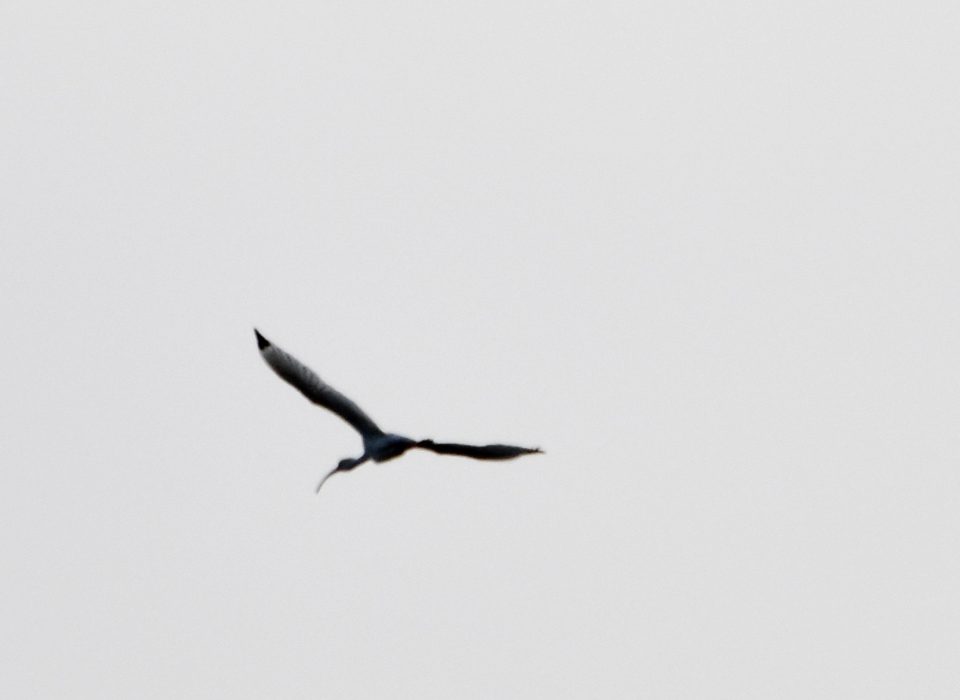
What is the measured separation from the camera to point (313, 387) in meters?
35.1

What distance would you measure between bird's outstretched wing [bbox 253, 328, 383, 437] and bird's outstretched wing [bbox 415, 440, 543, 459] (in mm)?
2443

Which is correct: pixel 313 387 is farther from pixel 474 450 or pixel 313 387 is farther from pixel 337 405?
pixel 474 450

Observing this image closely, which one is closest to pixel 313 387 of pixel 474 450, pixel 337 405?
pixel 337 405

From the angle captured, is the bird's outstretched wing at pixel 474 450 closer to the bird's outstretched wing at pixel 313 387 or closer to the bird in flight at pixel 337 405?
the bird in flight at pixel 337 405

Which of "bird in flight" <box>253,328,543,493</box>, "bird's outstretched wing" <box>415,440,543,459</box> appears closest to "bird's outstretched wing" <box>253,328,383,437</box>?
"bird in flight" <box>253,328,543,493</box>

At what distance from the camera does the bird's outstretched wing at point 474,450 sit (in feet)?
105

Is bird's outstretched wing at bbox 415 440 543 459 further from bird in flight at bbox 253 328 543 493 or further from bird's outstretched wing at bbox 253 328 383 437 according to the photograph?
bird's outstretched wing at bbox 253 328 383 437

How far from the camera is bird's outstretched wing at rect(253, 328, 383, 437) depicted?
113ft

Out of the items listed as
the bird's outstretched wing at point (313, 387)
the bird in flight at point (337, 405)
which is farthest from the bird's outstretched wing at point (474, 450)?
the bird's outstretched wing at point (313, 387)

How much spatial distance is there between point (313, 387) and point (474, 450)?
464 centimetres

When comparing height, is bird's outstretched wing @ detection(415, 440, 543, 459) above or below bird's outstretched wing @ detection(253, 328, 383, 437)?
below

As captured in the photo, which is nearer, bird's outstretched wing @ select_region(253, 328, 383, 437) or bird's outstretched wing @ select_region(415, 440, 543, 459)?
bird's outstretched wing @ select_region(415, 440, 543, 459)

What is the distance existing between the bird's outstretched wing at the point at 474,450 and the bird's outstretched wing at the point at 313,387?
244 cm

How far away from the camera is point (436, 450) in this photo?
32156 millimetres
